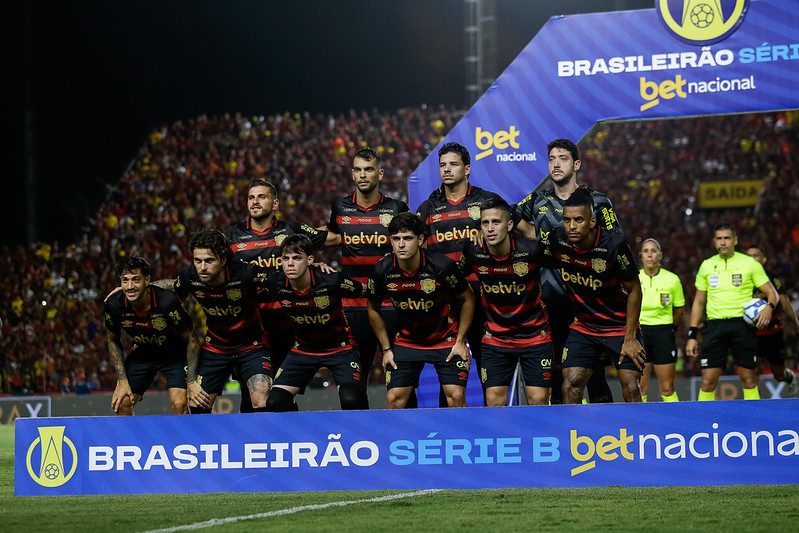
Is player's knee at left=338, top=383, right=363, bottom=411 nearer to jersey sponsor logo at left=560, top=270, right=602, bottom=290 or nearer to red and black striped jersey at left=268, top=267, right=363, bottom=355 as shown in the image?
red and black striped jersey at left=268, top=267, right=363, bottom=355

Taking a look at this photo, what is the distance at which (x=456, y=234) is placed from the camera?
791cm

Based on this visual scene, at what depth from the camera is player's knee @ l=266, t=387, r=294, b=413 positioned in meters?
7.39

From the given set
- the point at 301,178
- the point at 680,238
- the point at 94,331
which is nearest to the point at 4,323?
the point at 94,331

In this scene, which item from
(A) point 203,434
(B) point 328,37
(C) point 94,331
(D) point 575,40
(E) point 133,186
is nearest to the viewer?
(A) point 203,434

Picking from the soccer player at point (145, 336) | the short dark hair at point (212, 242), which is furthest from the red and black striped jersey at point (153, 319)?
the short dark hair at point (212, 242)

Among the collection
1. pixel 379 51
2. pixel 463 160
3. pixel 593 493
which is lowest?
pixel 593 493

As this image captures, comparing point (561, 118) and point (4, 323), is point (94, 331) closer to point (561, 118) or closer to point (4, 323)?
point (4, 323)

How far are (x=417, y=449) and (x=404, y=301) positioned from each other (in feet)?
4.30

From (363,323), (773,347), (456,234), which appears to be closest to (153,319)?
(363,323)

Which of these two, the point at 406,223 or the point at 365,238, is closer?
the point at 406,223

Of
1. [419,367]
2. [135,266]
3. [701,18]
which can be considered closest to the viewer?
[419,367]

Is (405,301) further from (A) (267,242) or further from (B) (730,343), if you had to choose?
(B) (730,343)

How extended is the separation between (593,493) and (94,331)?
15449 mm

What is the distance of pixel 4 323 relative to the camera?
20.0 metres
